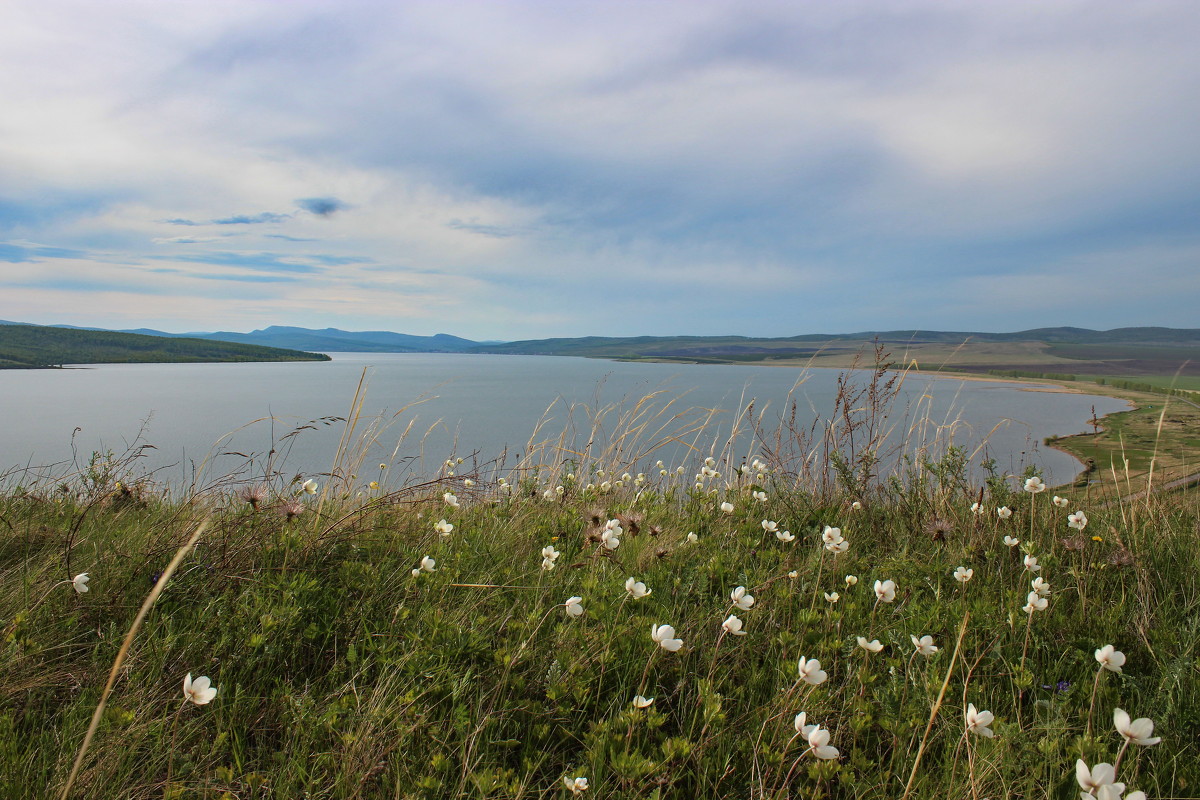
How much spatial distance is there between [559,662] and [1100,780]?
4.75 ft

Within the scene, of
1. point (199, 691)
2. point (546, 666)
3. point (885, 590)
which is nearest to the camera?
point (199, 691)

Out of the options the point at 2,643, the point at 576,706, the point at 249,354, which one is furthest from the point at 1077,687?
the point at 249,354

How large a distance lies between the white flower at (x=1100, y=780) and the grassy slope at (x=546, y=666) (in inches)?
12.4

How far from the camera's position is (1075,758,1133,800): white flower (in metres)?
1.18

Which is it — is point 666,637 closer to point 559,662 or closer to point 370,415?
point 559,662

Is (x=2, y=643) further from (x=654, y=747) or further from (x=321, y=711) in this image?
(x=654, y=747)

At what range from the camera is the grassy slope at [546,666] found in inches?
61.3

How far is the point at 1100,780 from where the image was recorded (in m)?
1.21

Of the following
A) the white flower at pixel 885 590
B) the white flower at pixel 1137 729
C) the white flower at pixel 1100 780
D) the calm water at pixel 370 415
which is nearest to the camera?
the white flower at pixel 1100 780

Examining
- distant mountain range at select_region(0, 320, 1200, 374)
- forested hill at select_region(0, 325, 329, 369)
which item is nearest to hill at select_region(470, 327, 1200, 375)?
distant mountain range at select_region(0, 320, 1200, 374)

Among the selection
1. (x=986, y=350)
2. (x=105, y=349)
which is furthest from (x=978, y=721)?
(x=986, y=350)

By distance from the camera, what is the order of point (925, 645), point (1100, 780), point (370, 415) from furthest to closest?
point (370, 415) → point (925, 645) → point (1100, 780)

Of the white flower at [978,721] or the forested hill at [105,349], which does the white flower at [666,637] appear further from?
the forested hill at [105,349]

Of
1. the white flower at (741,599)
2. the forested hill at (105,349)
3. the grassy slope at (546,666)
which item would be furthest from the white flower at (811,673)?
the forested hill at (105,349)
